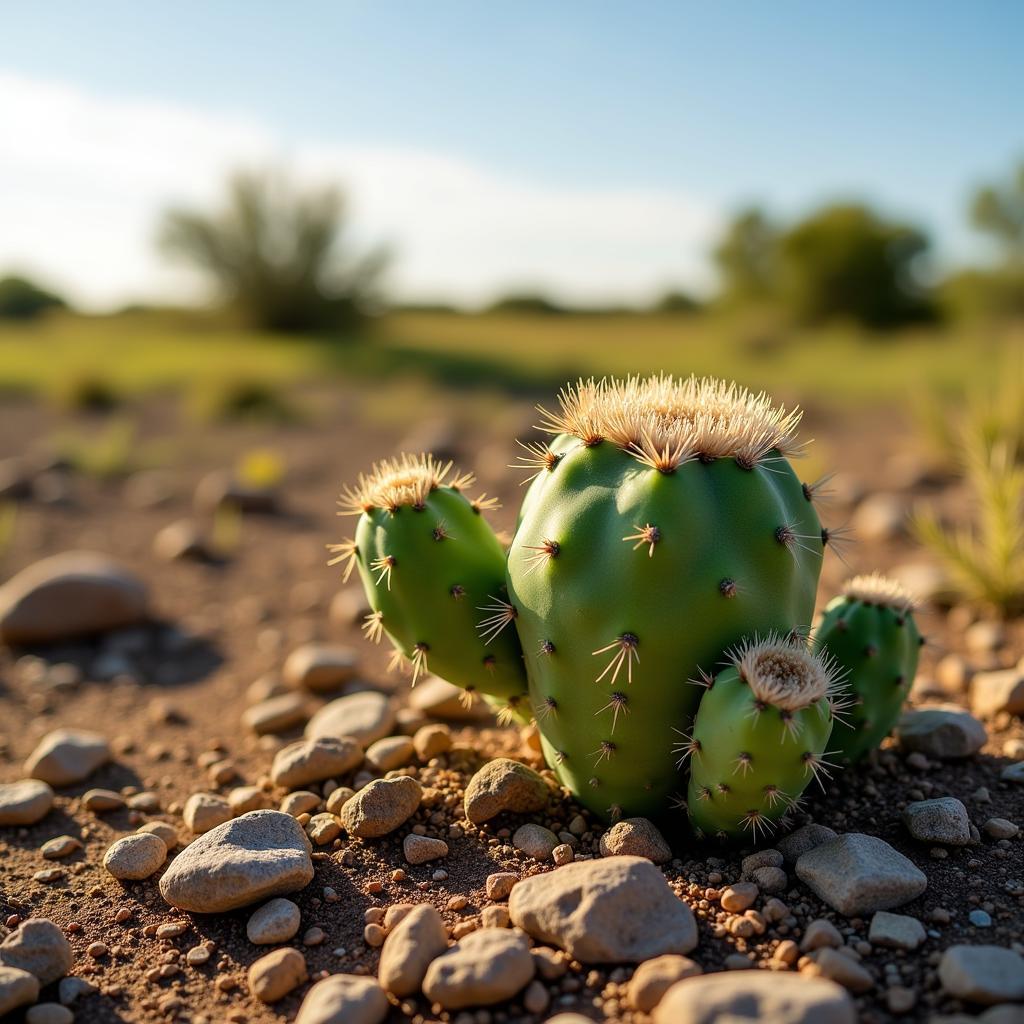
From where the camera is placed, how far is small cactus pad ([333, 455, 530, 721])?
9.38 feet

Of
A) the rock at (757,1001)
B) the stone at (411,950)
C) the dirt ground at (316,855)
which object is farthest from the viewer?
the dirt ground at (316,855)

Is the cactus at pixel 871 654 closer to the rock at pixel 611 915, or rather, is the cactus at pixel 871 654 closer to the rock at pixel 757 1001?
the rock at pixel 611 915

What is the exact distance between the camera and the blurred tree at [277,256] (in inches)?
843

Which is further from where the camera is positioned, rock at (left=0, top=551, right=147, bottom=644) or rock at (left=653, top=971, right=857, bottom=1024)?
rock at (left=0, top=551, right=147, bottom=644)

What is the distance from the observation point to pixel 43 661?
5.18 metres

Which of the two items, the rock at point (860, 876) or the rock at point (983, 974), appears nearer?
the rock at point (983, 974)

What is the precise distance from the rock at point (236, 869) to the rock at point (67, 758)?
45.2 inches

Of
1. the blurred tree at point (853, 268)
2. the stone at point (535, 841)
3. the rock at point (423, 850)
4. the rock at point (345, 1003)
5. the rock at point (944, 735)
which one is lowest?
the rock at point (345, 1003)

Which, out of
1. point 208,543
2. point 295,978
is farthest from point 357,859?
point 208,543

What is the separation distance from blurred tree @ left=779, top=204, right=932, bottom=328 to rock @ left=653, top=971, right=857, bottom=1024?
26439mm

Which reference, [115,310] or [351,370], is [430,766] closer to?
[351,370]

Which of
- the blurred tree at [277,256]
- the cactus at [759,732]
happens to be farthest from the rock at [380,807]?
the blurred tree at [277,256]

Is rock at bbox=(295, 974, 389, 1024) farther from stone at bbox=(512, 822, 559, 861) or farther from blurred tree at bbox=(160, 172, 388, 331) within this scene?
blurred tree at bbox=(160, 172, 388, 331)

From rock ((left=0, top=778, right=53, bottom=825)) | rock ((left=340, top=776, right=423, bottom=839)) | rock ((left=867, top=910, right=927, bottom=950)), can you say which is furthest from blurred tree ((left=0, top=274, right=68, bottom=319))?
rock ((left=867, top=910, right=927, bottom=950))
